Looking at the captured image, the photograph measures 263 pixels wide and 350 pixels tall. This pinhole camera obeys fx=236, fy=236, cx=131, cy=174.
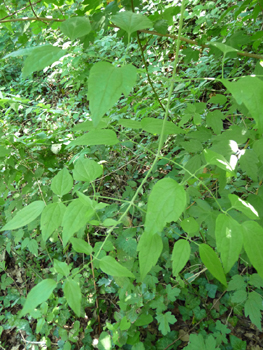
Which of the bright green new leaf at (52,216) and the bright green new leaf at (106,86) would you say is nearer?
the bright green new leaf at (106,86)

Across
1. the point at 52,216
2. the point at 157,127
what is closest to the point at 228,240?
the point at 157,127

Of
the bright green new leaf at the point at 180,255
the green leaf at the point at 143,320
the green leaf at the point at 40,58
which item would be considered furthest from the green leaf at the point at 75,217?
the green leaf at the point at 143,320

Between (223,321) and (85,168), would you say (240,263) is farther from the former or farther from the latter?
(85,168)

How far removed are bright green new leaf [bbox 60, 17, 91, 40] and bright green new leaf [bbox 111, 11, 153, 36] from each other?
86 millimetres

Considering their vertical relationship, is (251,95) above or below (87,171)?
above

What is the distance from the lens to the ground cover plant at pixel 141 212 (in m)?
0.60

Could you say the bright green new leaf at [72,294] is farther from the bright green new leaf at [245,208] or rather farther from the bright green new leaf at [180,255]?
the bright green new leaf at [245,208]

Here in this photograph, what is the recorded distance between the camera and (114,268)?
65cm

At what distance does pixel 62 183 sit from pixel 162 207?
1.50 feet

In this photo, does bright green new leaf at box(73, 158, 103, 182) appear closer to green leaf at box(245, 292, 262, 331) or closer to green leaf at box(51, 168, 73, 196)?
green leaf at box(51, 168, 73, 196)

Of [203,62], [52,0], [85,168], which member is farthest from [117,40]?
[85,168]

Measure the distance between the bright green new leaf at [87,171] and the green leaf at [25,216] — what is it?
16 centimetres

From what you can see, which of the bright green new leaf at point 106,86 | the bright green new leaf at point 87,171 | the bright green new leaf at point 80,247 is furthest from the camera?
the bright green new leaf at point 87,171

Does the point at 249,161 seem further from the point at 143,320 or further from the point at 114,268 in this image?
the point at 143,320
